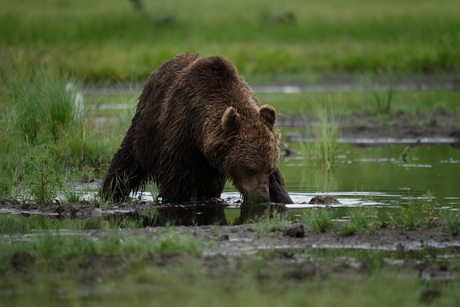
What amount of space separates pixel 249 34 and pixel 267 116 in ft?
92.4

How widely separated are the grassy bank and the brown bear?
10008 mm

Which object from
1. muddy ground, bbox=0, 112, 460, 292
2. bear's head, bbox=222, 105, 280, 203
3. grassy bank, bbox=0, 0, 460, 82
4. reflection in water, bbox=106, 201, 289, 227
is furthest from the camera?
grassy bank, bbox=0, 0, 460, 82

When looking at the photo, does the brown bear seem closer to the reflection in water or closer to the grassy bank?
the reflection in water

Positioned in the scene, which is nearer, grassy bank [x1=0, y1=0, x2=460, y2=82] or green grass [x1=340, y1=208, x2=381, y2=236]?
green grass [x1=340, y1=208, x2=381, y2=236]

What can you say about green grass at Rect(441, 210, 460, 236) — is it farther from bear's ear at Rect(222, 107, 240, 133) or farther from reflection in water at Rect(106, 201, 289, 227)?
bear's ear at Rect(222, 107, 240, 133)

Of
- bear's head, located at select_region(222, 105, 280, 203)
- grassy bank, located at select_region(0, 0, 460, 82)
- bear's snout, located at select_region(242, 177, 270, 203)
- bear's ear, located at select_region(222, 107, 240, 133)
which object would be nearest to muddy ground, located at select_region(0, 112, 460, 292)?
bear's snout, located at select_region(242, 177, 270, 203)

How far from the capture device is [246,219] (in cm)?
750

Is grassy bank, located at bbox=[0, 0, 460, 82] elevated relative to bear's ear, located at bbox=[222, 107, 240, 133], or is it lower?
elevated

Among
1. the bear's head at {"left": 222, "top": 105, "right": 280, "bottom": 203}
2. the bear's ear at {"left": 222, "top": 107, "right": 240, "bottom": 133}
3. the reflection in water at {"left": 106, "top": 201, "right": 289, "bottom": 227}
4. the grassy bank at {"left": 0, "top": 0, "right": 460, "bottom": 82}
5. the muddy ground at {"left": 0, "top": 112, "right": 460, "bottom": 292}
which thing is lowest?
the muddy ground at {"left": 0, "top": 112, "right": 460, "bottom": 292}

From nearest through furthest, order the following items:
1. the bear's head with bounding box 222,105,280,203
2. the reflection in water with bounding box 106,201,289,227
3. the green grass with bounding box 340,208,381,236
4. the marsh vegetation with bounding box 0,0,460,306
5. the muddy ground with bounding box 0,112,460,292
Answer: the marsh vegetation with bounding box 0,0,460,306 < the muddy ground with bounding box 0,112,460,292 < the green grass with bounding box 340,208,381,236 < the reflection in water with bounding box 106,201,289,227 < the bear's head with bounding box 222,105,280,203

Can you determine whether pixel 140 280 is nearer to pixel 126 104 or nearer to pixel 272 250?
pixel 272 250

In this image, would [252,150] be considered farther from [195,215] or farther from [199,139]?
[195,215]

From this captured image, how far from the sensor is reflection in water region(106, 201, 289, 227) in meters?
7.36

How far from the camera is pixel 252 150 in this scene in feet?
24.8
